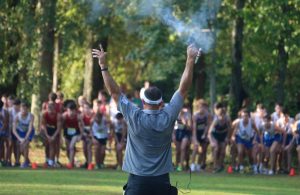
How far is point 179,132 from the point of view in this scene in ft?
82.2

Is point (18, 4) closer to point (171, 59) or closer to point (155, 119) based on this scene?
point (171, 59)

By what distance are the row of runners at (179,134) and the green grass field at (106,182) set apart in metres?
1.31

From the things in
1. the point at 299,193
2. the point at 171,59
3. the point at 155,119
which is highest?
the point at 171,59

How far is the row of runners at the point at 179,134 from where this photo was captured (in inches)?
963

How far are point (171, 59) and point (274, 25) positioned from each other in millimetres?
6984

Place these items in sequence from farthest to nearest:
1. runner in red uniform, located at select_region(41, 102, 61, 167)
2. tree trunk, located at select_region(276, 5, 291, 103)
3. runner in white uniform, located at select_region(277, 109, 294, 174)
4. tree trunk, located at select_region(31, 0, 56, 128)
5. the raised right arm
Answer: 1. tree trunk, located at select_region(31, 0, 56, 128)
2. tree trunk, located at select_region(276, 5, 291, 103)
3. runner in white uniform, located at select_region(277, 109, 294, 174)
4. runner in red uniform, located at select_region(41, 102, 61, 167)
5. the raised right arm

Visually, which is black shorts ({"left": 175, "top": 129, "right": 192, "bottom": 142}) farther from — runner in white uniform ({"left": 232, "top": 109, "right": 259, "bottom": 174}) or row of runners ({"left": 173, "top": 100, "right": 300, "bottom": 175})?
runner in white uniform ({"left": 232, "top": 109, "right": 259, "bottom": 174})

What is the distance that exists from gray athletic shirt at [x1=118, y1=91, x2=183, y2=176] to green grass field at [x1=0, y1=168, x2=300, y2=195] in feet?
24.6

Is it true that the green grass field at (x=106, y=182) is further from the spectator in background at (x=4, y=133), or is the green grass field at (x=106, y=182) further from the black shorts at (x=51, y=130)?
the black shorts at (x=51, y=130)

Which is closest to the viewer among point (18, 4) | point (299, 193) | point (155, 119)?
point (155, 119)

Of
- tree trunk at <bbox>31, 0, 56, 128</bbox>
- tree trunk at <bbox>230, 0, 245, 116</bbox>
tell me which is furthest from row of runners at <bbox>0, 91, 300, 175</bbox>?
tree trunk at <bbox>230, 0, 245, 116</bbox>

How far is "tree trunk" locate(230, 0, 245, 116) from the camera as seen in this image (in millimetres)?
30906

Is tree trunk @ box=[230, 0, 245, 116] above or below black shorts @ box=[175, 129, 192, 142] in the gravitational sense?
above

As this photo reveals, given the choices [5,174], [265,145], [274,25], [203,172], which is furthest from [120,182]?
[274,25]
